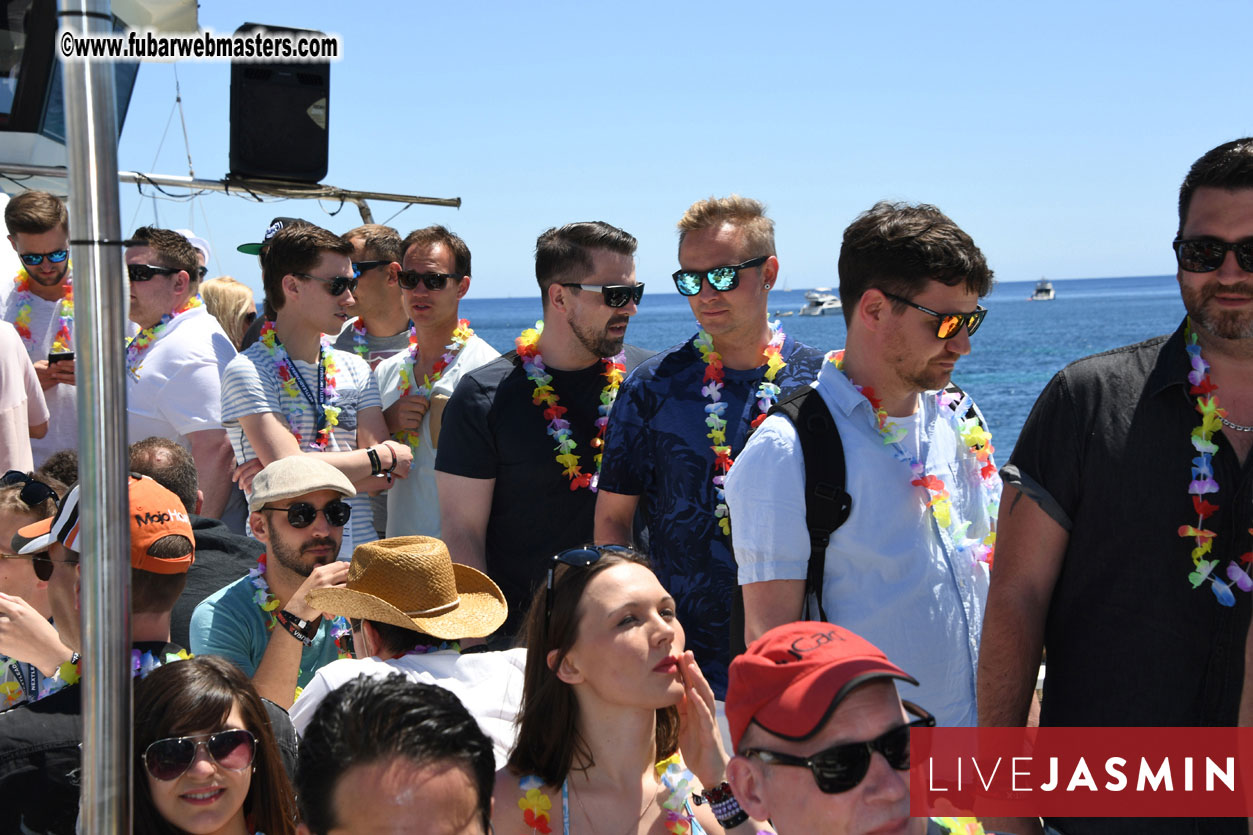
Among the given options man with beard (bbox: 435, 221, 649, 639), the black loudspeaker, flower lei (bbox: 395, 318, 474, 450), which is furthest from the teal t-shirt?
flower lei (bbox: 395, 318, 474, 450)

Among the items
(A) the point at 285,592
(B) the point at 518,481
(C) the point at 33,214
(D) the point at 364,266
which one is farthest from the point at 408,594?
(C) the point at 33,214

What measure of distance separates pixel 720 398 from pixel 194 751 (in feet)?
6.51

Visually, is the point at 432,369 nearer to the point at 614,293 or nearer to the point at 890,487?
the point at 614,293

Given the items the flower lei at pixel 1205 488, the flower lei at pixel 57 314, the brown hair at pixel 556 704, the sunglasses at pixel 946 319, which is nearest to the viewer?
the flower lei at pixel 1205 488

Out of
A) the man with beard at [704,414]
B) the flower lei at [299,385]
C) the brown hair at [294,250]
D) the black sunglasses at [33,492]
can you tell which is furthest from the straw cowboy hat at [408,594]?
the brown hair at [294,250]

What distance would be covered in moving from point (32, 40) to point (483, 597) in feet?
6.29

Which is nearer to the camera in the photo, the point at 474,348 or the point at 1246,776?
the point at 1246,776

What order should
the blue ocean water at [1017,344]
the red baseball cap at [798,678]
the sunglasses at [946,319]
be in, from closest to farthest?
1. the red baseball cap at [798,678]
2. the sunglasses at [946,319]
3. the blue ocean water at [1017,344]

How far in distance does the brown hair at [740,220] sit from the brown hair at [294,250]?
61.1 inches

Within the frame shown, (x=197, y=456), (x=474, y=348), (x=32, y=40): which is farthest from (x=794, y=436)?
(x=197, y=456)

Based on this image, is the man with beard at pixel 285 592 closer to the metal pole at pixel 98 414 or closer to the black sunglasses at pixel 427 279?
the black sunglasses at pixel 427 279

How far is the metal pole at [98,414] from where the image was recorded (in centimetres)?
168

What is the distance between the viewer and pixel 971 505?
323cm

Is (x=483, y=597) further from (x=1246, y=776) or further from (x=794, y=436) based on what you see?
(x=1246, y=776)
